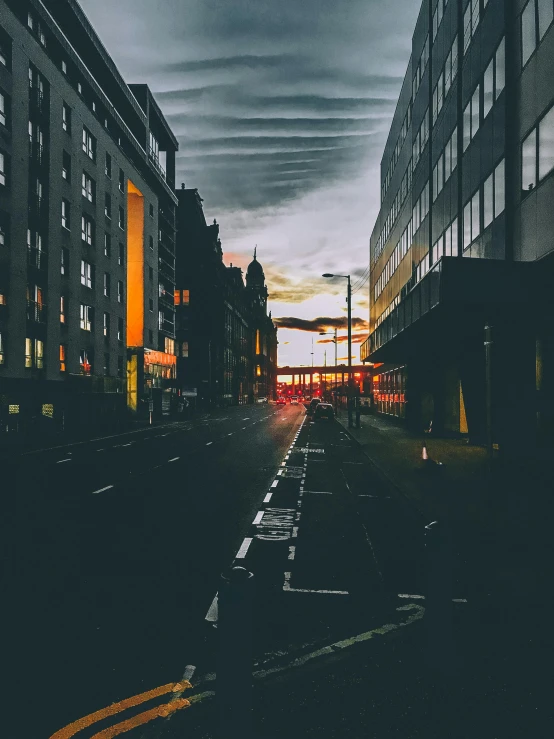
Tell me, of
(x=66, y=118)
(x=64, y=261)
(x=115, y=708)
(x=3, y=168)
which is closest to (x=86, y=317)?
(x=64, y=261)

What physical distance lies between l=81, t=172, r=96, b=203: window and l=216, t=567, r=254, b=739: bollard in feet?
151

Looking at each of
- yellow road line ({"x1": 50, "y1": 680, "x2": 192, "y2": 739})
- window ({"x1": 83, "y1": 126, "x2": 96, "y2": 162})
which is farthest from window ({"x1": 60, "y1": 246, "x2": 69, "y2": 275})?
yellow road line ({"x1": 50, "y1": 680, "x2": 192, "y2": 739})

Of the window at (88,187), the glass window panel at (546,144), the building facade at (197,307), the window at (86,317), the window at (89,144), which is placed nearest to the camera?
the glass window panel at (546,144)

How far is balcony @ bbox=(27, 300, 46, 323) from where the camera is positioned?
3647 cm

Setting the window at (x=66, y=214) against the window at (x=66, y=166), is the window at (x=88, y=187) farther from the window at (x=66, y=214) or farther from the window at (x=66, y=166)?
the window at (x=66, y=214)

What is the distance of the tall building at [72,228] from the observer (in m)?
33.8

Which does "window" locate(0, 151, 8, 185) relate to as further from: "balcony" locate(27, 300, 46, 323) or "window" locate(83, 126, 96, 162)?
"window" locate(83, 126, 96, 162)

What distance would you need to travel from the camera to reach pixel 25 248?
3531 cm

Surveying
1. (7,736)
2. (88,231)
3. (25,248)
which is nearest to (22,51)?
(25,248)

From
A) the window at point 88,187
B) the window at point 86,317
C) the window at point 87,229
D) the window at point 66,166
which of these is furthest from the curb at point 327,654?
the window at point 88,187

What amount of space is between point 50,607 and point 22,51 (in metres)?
36.5

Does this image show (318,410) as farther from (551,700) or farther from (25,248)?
(551,700)

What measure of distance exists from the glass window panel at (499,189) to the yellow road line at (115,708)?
15962 mm

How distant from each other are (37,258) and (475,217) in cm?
2660
